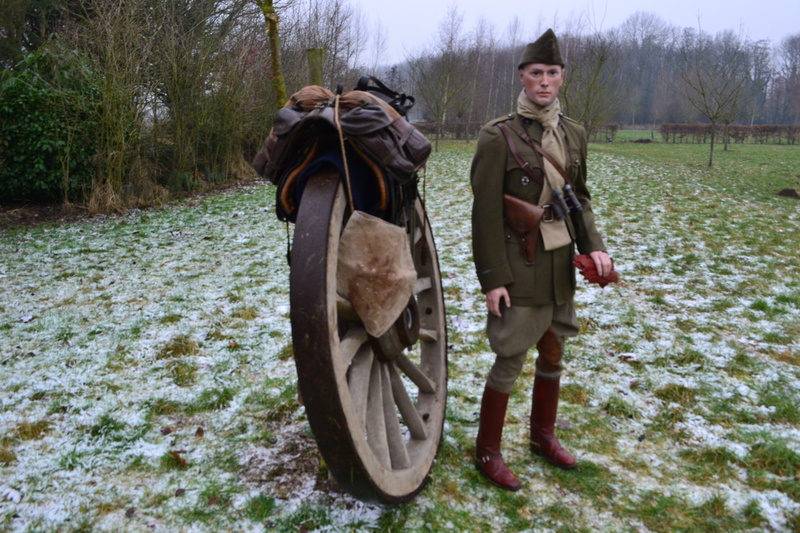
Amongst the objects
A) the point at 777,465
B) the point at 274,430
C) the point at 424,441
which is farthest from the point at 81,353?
the point at 777,465

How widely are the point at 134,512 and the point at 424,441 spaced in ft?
4.25

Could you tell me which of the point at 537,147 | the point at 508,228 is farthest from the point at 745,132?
the point at 508,228

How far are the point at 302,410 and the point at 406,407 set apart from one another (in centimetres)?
98

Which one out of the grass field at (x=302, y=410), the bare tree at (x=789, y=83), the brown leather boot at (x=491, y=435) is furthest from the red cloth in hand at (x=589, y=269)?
the bare tree at (x=789, y=83)

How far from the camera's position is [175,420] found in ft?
10.4

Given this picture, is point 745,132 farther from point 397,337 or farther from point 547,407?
point 397,337

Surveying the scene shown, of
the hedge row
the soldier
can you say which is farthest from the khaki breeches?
the hedge row

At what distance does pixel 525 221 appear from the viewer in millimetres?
2443

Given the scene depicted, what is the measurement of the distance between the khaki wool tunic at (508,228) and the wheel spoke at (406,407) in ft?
1.85

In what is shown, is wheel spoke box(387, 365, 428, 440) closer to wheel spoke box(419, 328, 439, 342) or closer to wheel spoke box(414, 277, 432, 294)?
wheel spoke box(419, 328, 439, 342)

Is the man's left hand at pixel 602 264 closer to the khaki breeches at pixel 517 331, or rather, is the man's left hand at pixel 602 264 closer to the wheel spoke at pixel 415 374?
the khaki breeches at pixel 517 331

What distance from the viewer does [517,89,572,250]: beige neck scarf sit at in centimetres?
246

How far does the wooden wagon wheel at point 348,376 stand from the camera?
5.57ft

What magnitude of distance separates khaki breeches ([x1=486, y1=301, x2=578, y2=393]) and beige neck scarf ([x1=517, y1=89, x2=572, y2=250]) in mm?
320
